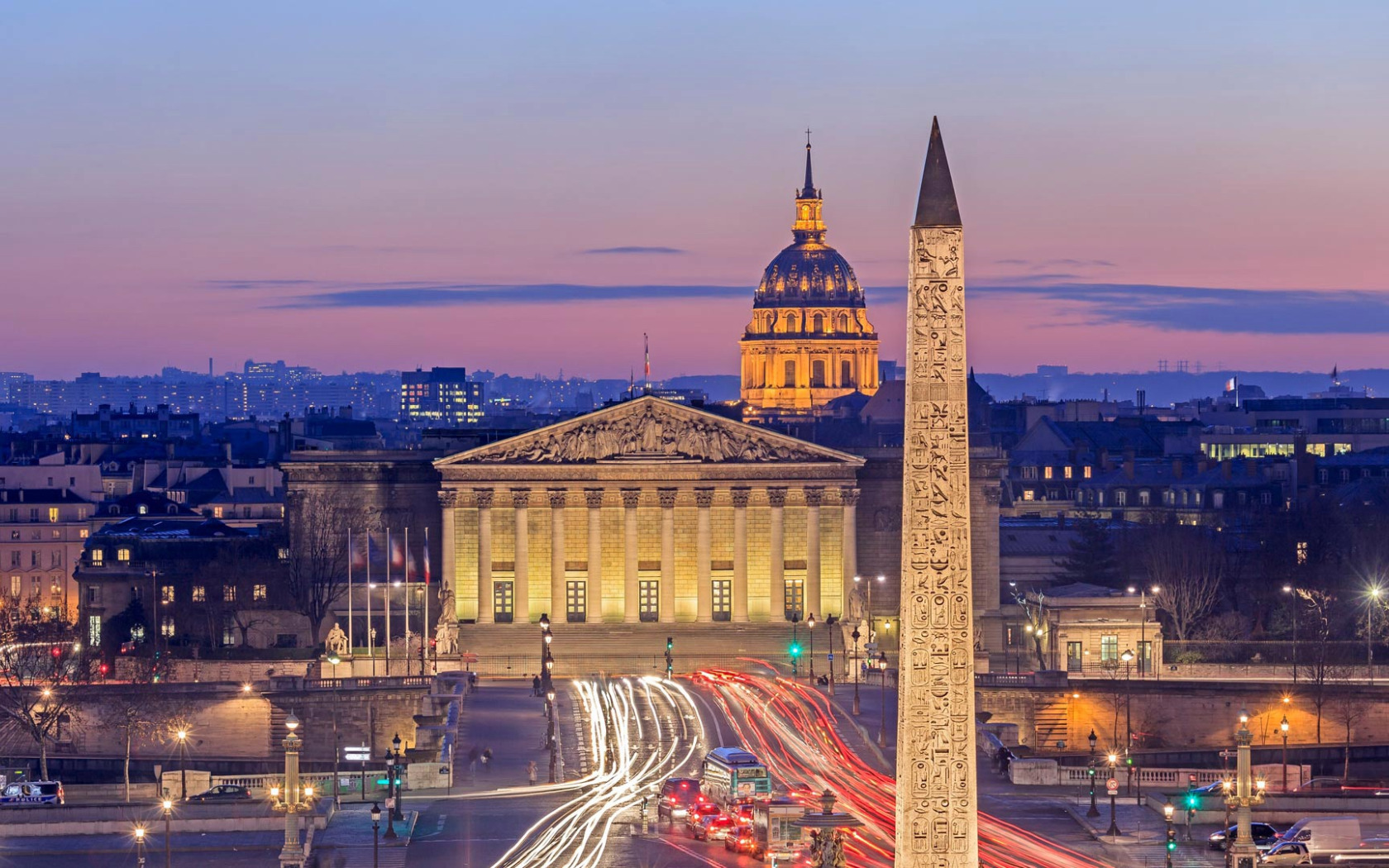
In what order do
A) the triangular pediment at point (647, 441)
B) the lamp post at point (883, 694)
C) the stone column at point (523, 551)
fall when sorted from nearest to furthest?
the lamp post at point (883, 694) < the stone column at point (523, 551) < the triangular pediment at point (647, 441)

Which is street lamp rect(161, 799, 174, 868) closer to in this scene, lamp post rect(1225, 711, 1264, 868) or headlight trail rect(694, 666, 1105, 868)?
headlight trail rect(694, 666, 1105, 868)

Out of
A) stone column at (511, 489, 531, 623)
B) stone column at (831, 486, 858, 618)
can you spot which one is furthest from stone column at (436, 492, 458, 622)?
stone column at (831, 486, 858, 618)

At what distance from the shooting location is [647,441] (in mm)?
125750

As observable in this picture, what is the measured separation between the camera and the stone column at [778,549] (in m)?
125

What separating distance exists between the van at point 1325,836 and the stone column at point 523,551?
5583 centimetres

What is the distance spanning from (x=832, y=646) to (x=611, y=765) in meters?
25.7

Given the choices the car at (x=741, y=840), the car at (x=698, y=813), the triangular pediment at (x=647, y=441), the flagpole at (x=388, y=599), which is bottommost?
the car at (x=741, y=840)

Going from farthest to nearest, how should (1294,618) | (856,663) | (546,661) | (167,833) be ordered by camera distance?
1. (1294,618)
2. (856,663)
3. (546,661)
4. (167,833)

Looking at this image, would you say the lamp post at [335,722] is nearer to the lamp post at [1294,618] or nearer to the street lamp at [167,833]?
the street lamp at [167,833]

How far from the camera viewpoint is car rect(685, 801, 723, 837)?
254 feet

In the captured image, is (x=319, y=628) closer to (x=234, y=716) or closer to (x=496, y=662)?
(x=496, y=662)

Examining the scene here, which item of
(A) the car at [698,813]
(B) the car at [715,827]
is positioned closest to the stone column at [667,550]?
(A) the car at [698,813]

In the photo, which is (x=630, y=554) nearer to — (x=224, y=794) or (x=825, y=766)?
(x=825, y=766)

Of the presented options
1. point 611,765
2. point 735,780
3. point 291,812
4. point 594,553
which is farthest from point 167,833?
point 594,553
